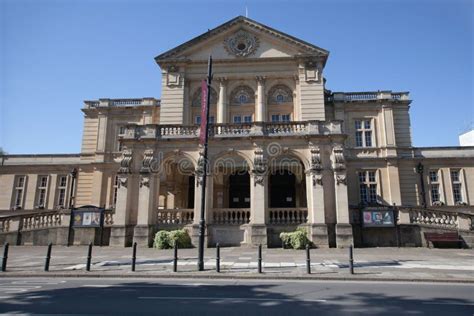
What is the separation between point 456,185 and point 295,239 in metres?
20.3

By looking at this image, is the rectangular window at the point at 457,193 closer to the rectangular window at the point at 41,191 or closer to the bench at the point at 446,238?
the bench at the point at 446,238

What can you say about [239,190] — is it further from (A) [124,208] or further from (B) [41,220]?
(B) [41,220]

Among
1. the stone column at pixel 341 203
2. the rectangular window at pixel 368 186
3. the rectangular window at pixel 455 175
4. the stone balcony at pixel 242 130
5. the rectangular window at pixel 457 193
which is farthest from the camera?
the rectangular window at pixel 455 175

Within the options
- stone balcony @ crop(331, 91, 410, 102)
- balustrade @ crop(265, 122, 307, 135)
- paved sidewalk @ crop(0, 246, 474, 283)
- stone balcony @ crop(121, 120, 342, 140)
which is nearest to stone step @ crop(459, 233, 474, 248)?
Result: paved sidewalk @ crop(0, 246, 474, 283)

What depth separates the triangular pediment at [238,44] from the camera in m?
27.5

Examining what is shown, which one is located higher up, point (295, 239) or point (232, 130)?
point (232, 130)

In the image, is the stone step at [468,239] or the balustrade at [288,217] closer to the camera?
the stone step at [468,239]

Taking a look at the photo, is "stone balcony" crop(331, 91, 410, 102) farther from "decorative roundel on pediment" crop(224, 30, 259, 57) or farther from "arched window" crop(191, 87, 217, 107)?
"arched window" crop(191, 87, 217, 107)

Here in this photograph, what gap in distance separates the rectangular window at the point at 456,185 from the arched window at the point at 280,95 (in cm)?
1733

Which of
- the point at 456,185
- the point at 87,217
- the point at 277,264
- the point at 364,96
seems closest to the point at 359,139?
the point at 364,96

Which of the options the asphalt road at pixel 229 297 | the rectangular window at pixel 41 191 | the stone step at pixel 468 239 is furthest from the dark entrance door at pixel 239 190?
the rectangular window at pixel 41 191

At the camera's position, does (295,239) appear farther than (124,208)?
No

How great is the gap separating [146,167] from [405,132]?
81.4 ft

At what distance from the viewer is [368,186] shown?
2861 centimetres
